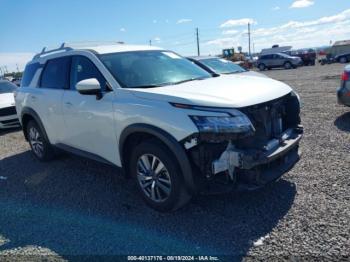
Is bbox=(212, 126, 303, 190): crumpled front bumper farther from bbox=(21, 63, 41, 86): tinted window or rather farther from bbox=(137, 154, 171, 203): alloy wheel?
bbox=(21, 63, 41, 86): tinted window

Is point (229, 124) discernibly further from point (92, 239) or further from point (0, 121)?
point (0, 121)

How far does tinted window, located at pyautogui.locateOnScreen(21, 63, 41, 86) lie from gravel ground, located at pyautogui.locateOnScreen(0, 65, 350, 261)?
1.93 m

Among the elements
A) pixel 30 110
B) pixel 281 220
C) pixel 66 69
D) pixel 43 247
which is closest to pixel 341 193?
pixel 281 220

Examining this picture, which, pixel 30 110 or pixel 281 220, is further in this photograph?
pixel 30 110

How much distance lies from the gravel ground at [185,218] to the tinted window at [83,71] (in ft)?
4.90

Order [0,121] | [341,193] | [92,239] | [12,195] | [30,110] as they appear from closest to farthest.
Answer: [92,239] → [341,193] → [12,195] → [30,110] → [0,121]

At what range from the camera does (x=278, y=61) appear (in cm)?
3406

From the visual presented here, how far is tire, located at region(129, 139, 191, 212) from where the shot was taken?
3.55m

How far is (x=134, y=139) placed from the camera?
4020 mm

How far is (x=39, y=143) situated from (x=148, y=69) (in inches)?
117

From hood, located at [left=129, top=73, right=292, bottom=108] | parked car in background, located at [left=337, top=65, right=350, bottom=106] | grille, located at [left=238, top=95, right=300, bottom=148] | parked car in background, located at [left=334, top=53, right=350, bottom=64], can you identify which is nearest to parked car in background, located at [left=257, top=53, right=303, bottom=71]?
parked car in background, located at [left=334, top=53, right=350, bottom=64]

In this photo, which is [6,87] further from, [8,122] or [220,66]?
[220,66]

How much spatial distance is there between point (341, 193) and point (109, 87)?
2.99 m

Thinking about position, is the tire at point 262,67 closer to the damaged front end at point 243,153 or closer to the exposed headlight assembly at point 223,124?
the damaged front end at point 243,153
